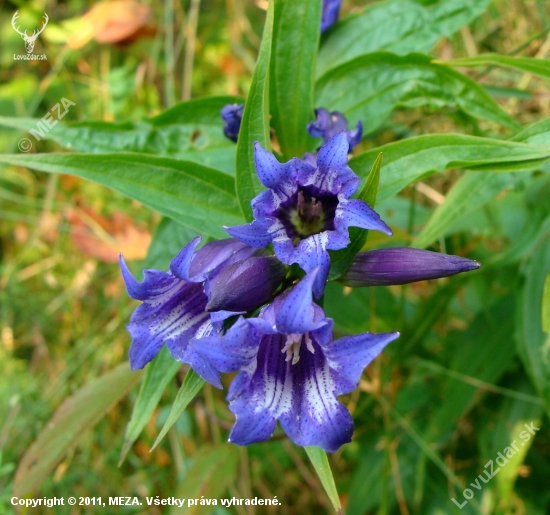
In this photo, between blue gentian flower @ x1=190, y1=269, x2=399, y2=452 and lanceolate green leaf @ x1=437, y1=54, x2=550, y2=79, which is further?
lanceolate green leaf @ x1=437, y1=54, x2=550, y2=79

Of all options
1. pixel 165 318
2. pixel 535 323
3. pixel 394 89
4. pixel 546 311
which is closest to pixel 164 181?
pixel 165 318

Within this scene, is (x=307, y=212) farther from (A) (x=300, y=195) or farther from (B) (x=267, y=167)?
(B) (x=267, y=167)

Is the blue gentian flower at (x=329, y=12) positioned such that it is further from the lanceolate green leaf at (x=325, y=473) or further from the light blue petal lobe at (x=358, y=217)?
the lanceolate green leaf at (x=325, y=473)

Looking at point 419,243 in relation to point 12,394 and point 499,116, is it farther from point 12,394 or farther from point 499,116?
point 12,394

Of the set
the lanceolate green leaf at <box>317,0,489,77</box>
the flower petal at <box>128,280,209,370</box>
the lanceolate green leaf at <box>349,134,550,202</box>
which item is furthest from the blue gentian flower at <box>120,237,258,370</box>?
the lanceolate green leaf at <box>317,0,489,77</box>

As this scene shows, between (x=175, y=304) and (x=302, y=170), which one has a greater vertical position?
(x=302, y=170)

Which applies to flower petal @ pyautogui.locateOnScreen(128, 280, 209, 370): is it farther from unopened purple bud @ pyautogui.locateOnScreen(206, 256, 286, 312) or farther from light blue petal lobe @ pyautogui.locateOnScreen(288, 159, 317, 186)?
light blue petal lobe @ pyautogui.locateOnScreen(288, 159, 317, 186)
